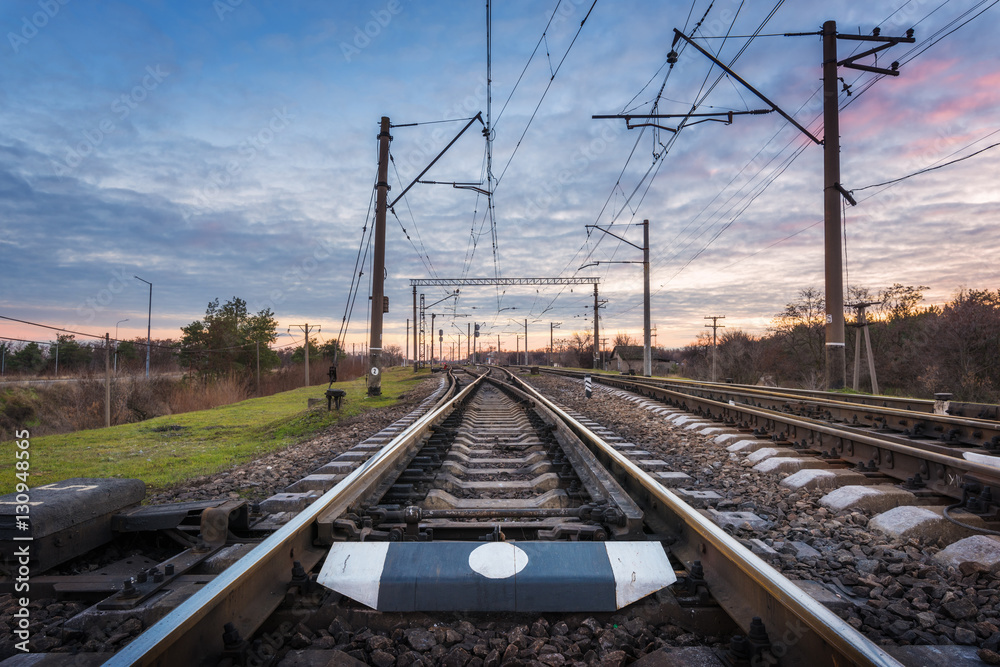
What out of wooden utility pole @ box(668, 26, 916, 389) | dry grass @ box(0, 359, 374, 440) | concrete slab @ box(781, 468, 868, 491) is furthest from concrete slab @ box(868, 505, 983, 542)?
dry grass @ box(0, 359, 374, 440)

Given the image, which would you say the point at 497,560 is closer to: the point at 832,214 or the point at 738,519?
the point at 738,519

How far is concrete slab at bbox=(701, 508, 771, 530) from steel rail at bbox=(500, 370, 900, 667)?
0.53 meters

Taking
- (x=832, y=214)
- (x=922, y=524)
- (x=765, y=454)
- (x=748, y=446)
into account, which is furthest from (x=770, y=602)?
(x=832, y=214)

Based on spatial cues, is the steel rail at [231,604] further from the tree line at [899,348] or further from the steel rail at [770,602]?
the tree line at [899,348]

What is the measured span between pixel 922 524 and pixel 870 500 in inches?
22.0

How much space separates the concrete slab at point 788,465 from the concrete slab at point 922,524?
5.44ft

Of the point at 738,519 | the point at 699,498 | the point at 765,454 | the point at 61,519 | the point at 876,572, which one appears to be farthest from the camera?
the point at 765,454

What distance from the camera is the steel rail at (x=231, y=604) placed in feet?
5.21

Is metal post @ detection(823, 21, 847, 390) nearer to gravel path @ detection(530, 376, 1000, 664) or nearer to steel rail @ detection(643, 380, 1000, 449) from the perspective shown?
steel rail @ detection(643, 380, 1000, 449)

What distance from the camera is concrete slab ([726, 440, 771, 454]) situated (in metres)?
6.67

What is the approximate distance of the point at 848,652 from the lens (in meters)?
1.55

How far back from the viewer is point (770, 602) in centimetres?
197

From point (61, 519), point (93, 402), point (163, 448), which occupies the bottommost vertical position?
point (93, 402)

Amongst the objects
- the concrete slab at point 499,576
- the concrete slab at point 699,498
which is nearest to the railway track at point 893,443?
the concrete slab at point 699,498
